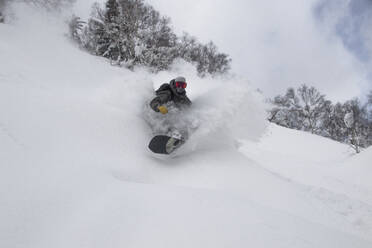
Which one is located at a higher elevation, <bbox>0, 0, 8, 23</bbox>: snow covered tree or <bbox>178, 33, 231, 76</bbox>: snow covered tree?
<bbox>178, 33, 231, 76</bbox>: snow covered tree

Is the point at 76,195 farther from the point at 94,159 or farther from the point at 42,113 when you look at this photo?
the point at 42,113

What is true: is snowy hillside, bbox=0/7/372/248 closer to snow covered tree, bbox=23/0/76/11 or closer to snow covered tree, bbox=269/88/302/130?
snow covered tree, bbox=23/0/76/11

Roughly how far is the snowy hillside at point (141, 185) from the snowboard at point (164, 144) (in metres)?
0.16

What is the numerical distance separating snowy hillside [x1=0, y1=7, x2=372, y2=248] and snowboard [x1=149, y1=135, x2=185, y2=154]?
0.16 m

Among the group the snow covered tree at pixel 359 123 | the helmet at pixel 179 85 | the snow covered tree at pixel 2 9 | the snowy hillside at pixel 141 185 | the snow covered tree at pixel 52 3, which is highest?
the snow covered tree at pixel 359 123

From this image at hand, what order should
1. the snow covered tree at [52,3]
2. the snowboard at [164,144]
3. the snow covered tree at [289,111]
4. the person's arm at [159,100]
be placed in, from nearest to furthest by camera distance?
the snowboard at [164,144]
the person's arm at [159,100]
the snow covered tree at [52,3]
the snow covered tree at [289,111]

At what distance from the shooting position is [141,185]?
1.96 m

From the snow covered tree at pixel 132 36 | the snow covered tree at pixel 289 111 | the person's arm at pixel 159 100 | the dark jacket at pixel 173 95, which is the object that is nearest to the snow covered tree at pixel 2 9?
the snow covered tree at pixel 132 36

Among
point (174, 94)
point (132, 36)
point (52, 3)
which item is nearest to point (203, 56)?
point (132, 36)

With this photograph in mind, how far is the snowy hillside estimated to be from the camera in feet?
4.26

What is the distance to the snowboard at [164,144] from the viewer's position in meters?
3.12

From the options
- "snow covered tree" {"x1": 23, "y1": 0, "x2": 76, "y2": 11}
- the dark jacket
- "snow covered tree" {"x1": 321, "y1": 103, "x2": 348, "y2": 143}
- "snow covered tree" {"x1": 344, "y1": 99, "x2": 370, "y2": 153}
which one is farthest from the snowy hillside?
"snow covered tree" {"x1": 321, "y1": 103, "x2": 348, "y2": 143}

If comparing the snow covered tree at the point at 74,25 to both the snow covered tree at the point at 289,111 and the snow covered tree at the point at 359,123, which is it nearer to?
the snow covered tree at the point at 359,123

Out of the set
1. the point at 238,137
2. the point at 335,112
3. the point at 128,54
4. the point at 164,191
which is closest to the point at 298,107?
the point at 335,112
